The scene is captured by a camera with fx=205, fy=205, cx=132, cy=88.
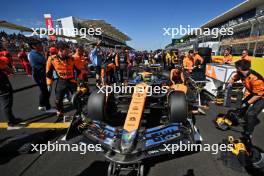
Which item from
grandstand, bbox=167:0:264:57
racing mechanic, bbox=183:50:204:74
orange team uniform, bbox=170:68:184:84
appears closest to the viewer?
orange team uniform, bbox=170:68:184:84

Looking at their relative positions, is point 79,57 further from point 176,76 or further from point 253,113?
point 253,113

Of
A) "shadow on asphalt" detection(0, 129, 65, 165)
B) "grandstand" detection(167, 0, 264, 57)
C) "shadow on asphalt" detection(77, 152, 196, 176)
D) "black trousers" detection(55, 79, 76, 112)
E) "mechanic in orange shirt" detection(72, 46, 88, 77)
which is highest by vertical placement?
"grandstand" detection(167, 0, 264, 57)

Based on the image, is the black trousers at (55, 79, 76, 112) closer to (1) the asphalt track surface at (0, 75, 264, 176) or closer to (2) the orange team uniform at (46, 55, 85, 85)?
(2) the orange team uniform at (46, 55, 85, 85)

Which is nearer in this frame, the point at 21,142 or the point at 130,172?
the point at 130,172

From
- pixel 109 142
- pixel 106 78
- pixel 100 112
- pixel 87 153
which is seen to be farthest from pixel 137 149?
Result: pixel 106 78

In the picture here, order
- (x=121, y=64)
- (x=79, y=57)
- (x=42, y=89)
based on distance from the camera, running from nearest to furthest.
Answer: (x=42, y=89) < (x=79, y=57) < (x=121, y=64)

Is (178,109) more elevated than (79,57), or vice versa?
(79,57)

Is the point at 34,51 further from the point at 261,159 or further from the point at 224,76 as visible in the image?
the point at 224,76

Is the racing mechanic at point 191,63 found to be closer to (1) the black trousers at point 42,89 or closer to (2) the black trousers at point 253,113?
(2) the black trousers at point 253,113

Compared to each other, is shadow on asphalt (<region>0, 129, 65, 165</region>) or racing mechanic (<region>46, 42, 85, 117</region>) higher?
racing mechanic (<region>46, 42, 85, 117</region>)

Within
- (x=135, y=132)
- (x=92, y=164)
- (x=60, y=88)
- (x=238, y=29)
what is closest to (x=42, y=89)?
(x=60, y=88)

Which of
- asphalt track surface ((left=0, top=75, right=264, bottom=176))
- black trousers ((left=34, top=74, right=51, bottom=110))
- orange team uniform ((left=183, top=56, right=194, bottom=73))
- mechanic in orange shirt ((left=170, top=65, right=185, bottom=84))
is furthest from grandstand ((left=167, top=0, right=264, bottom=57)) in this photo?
asphalt track surface ((left=0, top=75, right=264, bottom=176))

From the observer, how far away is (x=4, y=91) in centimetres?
388

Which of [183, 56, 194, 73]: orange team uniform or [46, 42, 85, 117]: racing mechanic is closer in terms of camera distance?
[46, 42, 85, 117]: racing mechanic
